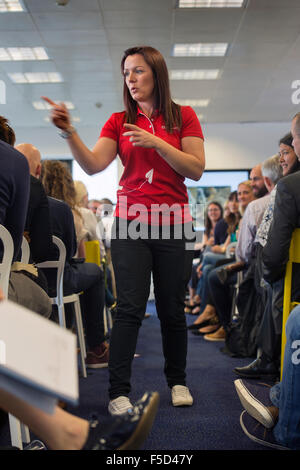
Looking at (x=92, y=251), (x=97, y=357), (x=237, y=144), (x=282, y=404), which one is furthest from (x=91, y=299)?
(x=237, y=144)

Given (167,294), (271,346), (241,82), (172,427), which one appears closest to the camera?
(172,427)

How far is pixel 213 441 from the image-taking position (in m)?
1.31

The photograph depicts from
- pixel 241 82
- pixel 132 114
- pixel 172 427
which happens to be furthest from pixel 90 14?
pixel 172 427

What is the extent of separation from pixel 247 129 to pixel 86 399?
8.28 meters

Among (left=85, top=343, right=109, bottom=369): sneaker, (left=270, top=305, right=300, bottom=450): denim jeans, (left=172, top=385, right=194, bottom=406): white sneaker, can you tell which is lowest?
(left=85, top=343, right=109, bottom=369): sneaker

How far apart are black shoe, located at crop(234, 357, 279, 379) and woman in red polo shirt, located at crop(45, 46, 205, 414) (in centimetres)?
52

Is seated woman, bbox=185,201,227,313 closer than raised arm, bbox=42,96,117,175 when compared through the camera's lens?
No

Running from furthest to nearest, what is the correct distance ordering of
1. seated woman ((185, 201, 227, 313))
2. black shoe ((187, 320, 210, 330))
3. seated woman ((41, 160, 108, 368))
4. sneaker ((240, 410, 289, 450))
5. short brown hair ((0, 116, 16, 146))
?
seated woman ((185, 201, 227, 313)), black shoe ((187, 320, 210, 330)), seated woman ((41, 160, 108, 368)), short brown hair ((0, 116, 16, 146)), sneaker ((240, 410, 289, 450))

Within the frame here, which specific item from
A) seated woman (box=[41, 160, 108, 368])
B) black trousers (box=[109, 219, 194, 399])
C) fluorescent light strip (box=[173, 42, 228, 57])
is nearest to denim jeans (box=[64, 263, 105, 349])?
seated woman (box=[41, 160, 108, 368])

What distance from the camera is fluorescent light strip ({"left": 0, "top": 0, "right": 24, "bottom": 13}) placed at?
4.14 meters

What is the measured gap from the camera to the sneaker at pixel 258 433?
124 cm
